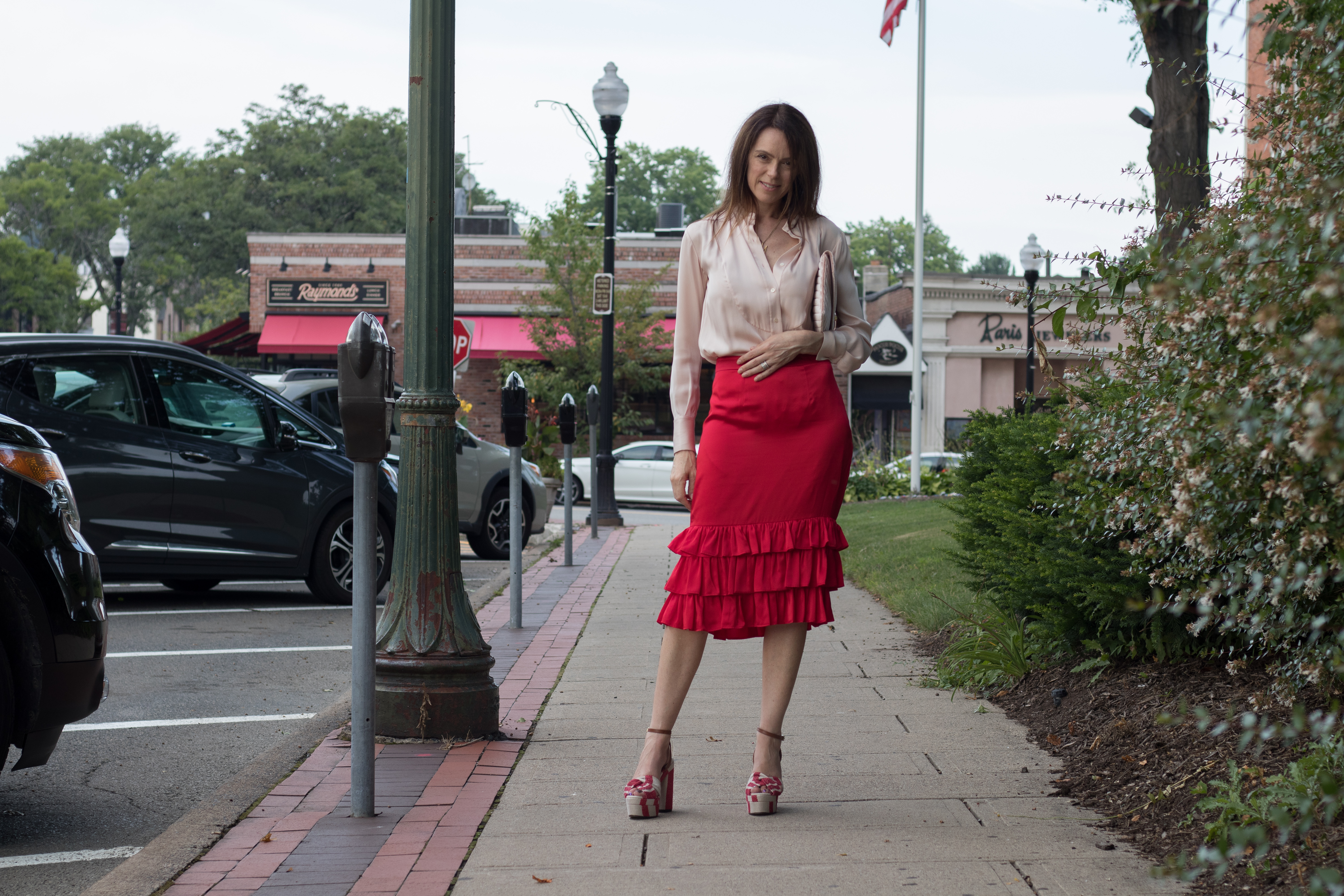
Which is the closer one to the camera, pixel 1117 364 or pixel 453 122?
pixel 1117 364

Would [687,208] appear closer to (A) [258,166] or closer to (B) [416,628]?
(A) [258,166]

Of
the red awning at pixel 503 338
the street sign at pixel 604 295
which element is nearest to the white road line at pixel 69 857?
the street sign at pixel 604 295

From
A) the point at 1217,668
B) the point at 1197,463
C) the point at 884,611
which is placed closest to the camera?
→ the point at 1197,463

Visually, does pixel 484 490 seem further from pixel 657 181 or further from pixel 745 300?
pixel 657 181

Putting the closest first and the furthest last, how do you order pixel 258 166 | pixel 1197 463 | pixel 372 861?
pixel 1197 463 < pixel 372 861 < pixel 258 166

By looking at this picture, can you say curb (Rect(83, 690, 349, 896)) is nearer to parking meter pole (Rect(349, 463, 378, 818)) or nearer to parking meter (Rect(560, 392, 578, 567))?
parking meter pole (Rect(349, 463, 378, 818))

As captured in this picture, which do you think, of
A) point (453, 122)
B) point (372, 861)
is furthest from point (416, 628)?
point (453, 122)

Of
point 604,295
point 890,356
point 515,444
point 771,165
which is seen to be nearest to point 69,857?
point 771,165

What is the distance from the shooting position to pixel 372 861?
358 cm

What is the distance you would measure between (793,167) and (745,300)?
0.43m

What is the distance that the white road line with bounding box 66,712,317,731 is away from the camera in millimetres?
5617

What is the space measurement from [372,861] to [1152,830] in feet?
6.83

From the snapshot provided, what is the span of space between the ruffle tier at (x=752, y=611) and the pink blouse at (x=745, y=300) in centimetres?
48

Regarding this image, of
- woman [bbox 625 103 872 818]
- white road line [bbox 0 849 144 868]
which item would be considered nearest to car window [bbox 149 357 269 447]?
white road line [bbox 0 849 144 868]
